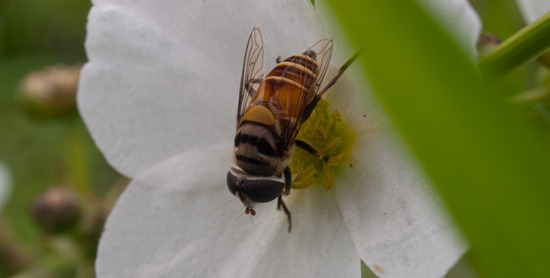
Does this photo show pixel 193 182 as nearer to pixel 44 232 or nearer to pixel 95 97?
pixel 95 97

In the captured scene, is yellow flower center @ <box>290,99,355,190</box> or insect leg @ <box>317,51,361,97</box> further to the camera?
yellow flower center @ <box>290,99,355,190</box>

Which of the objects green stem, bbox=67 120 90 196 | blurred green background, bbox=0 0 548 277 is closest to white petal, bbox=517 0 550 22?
blurred green background, bbox=0 0 548 277

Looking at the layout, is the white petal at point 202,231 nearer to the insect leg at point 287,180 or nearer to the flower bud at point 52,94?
the insect leg at point 287,180

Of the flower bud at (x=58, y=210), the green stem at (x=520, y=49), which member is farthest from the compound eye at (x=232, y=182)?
the flower bud at (x=58, y=210)

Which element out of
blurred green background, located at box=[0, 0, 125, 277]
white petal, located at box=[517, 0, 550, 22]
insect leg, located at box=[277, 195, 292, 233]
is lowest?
blurred green background, located at box=[0, 0, 125, 277]

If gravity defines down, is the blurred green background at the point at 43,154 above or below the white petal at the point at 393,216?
below

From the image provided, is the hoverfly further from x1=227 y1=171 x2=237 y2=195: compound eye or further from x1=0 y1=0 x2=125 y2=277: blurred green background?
x1=0 y1=0 x2=125 y2=277: blurred green background

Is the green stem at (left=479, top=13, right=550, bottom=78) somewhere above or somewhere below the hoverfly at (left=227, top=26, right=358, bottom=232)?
above
